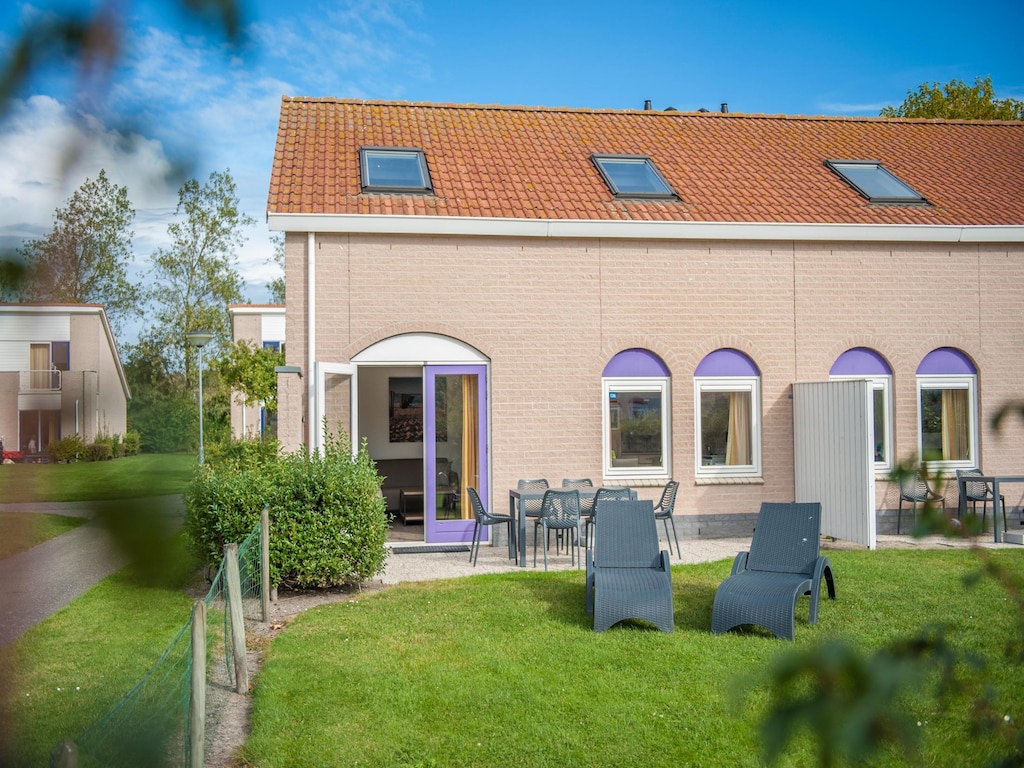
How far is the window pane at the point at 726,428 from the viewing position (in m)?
14.6

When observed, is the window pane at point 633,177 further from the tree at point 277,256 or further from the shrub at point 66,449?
the shrub at point 66,449

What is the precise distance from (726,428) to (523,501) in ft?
12.7

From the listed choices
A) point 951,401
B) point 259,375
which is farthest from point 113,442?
point 259,375

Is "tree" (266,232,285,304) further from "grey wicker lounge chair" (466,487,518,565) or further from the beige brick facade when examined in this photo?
"grey wicker lounge chair" (466,487,518,565)

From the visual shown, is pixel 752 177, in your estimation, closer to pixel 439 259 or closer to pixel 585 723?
pixel 439 259

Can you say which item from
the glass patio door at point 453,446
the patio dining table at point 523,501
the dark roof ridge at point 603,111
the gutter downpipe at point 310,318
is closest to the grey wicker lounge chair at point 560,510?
the patio dining table at point 523,501

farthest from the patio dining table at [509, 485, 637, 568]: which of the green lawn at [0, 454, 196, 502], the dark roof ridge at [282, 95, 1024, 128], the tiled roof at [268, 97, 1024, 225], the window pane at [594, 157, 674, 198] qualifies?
the green lawn at [0, 454, 196, 502]

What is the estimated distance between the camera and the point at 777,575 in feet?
30.5

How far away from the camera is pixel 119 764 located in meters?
1.13

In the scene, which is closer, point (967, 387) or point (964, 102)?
point (967, 387)

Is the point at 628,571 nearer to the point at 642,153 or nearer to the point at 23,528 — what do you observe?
the point at 23,528

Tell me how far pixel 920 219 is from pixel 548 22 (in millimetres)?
15586

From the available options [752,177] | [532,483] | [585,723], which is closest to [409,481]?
[532,483]

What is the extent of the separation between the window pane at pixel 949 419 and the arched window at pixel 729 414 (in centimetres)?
276
